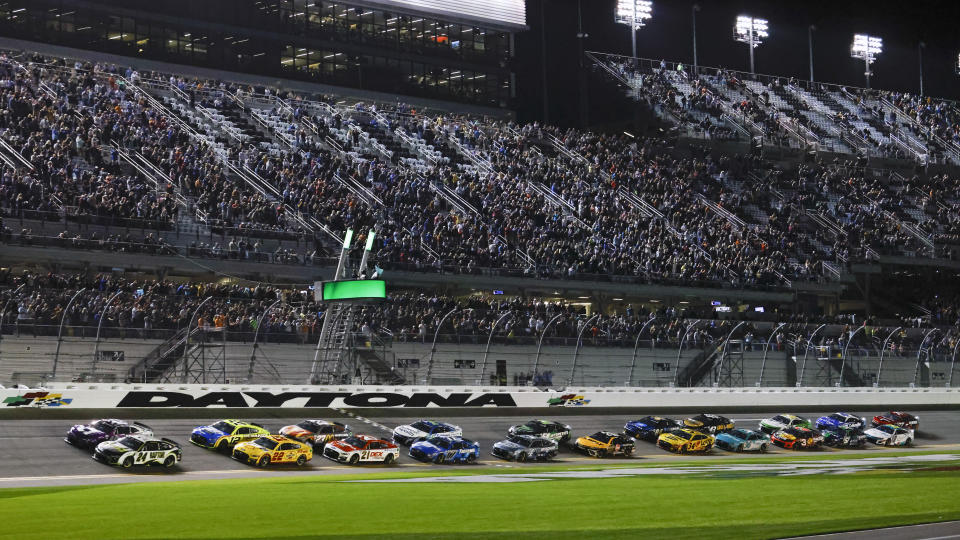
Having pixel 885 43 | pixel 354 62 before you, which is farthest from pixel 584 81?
pixel 885 43

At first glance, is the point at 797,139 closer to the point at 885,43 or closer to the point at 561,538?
the point at 885,43

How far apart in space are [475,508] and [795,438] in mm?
25297

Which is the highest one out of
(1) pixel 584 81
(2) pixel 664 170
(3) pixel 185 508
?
(1) pixel 584 81

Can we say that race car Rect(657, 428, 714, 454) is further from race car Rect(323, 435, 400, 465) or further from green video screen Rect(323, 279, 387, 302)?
race car Rect(323, 435, 400, 465)

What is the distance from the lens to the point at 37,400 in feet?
117

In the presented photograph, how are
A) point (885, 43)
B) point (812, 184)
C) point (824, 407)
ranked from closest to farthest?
point (824, 407), point (812, 184), point (885, 43)

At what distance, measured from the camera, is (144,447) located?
31.9 m

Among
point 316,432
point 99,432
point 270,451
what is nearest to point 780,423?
point 316,432

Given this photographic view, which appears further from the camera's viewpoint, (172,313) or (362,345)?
(362,345)

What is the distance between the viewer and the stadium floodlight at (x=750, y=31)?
9369 cm

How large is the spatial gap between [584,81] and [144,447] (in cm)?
5697

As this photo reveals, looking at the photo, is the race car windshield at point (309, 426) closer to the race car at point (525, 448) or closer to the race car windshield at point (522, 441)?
the race car at point (525, 448)

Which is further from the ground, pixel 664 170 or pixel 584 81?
pixel 584 81

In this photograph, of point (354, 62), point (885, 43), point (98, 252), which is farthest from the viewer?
point (885, 43)
